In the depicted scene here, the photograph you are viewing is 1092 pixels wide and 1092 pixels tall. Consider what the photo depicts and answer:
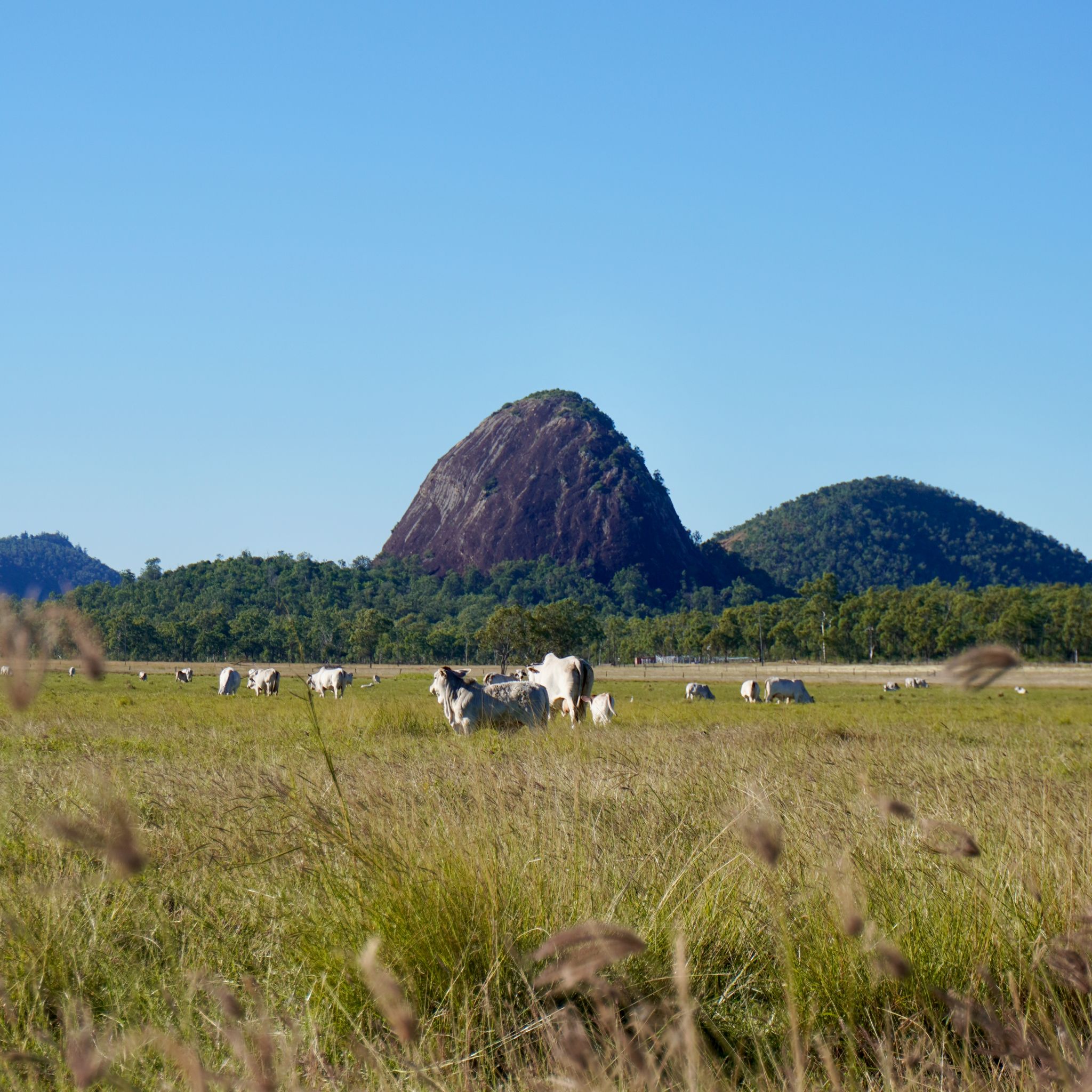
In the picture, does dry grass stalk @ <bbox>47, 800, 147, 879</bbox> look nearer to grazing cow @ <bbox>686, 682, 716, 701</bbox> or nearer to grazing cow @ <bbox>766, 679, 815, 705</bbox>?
grazing cow @ <bbox>686, 682, 716, 701</bbox>

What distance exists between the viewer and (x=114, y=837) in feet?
4.83

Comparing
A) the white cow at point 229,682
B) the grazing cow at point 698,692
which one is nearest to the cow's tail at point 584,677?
the grazing cow at point 698,692

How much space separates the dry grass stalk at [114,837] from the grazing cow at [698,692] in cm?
3567

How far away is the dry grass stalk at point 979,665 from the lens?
162cm

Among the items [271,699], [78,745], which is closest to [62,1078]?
[78,745]

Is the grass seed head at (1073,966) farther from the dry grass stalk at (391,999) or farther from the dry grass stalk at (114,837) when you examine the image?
the dry grass stalk at (114,837)

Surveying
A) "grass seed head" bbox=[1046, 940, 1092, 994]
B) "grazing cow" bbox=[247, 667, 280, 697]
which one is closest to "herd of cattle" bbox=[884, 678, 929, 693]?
"grazing cow" bbox=[247, 667, 280, 697]

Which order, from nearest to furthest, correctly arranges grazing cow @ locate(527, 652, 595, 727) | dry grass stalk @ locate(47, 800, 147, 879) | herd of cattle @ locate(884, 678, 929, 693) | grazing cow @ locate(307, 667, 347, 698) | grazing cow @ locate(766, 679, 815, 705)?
dry grass stalk @ locate(47, 800, 147, 879)
grazing cow @ locate(527, 652, 595, 727)
grazing cow @ locate(307, 667, 347, 698)
grazing cow @ locate(766, 679, 815, 705)
herd of cattle @ locate(884, 678, 929, 693)

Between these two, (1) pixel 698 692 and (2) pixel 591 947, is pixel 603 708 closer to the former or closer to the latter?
(1) pixel 698 692

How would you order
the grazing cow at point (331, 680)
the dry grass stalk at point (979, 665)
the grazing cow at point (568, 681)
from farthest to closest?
the grazing cow at point (331, 680), the grazing cow at point (568, 681), the dry grass stalk at point (979, 665)

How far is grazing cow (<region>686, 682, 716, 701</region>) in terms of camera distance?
1490 inches

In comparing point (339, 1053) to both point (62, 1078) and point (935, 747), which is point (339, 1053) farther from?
point (935, 747)

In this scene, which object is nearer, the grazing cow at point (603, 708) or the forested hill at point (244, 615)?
the grazing cow at point (603, 708)

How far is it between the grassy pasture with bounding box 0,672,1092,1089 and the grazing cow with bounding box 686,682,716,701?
32233 millimetres
